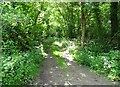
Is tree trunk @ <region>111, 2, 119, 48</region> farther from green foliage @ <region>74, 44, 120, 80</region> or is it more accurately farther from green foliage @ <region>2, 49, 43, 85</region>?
green foliage @ <region>2, 49, 43, 85</region>

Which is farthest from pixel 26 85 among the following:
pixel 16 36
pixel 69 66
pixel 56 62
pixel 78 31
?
pixel 78 31

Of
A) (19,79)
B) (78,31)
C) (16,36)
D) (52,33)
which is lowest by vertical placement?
(52,33)

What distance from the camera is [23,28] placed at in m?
11.6

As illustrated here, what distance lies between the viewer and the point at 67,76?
1034 centimetres

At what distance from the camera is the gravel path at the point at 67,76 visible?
9315mm

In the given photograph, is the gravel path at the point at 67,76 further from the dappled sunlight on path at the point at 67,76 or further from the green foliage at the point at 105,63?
the green foliage at the point at 105,63

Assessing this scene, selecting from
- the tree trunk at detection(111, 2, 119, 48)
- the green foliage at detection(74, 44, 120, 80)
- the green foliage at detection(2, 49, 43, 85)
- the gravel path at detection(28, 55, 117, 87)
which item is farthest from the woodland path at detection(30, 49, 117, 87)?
the tree trunk at detection(111, 2, 119, 48)

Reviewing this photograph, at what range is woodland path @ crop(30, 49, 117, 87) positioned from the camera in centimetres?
930

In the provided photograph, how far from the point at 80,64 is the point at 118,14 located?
5329mm

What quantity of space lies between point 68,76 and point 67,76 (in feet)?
0.16

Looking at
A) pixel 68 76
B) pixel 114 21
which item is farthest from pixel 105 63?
pixel 114 21

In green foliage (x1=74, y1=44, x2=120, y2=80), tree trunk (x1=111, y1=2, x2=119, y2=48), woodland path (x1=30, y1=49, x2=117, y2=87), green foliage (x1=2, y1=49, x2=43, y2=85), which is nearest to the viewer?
green foliage (x1=2, y1=49, x2=43, y2=85)

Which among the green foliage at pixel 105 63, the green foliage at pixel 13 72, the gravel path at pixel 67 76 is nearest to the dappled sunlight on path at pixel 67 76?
the gravel path at pixel 67 76

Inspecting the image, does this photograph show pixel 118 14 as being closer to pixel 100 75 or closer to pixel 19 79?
pixel 100 75
